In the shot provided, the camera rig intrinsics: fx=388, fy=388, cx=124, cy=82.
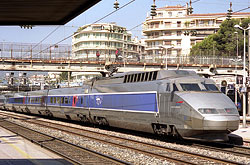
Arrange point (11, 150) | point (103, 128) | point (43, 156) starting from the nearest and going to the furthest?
point (43, 156) < point (11, 150) < point (103, 128)

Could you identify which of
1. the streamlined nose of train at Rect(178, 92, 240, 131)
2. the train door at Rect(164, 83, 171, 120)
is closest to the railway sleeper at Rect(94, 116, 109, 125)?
the train door at Rect(164, 83, 171, 120)

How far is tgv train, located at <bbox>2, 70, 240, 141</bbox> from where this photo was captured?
17.2m

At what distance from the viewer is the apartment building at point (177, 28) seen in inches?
4715

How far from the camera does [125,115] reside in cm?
2323

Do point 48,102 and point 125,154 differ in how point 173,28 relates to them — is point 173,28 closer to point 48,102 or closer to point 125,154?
point 48,102

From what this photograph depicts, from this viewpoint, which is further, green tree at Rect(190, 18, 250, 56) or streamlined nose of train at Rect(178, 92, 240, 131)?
green tree at Rect(190, 18, 250, 56)

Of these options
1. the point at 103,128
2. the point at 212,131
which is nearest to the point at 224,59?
the point at 103,128

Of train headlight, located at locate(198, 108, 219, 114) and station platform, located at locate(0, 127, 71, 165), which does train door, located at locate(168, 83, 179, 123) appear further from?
station platform, located at locate(0, 127, 71, 165)

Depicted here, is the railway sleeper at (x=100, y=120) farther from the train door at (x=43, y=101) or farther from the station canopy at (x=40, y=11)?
the train door at (x=43, y=101)

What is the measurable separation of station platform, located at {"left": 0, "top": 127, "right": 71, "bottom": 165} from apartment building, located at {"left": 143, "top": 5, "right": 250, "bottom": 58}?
103 meters

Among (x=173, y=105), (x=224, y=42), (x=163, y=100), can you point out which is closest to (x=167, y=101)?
(x=163, y=100)

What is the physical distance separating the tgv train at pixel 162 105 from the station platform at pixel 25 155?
5.97 metres

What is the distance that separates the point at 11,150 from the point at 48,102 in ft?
78.2

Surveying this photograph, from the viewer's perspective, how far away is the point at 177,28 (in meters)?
121
